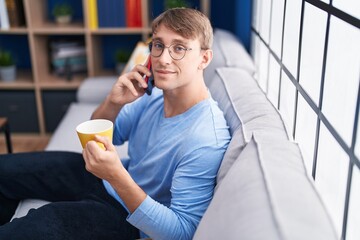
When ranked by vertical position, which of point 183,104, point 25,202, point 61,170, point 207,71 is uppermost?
point 183,104

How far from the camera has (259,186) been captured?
101 centimetres

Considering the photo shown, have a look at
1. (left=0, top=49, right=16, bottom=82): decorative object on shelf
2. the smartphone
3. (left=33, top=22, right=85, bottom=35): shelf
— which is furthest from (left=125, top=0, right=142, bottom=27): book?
the smartphone

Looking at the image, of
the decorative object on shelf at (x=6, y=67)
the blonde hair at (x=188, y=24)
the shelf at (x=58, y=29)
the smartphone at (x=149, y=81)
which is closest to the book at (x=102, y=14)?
the shelf at (x=58, y=29)

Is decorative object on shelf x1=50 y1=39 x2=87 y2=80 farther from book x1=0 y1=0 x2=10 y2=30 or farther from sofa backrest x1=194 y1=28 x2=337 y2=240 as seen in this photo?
sofa backrest x1=194 y1=28 x2=337 y2=240

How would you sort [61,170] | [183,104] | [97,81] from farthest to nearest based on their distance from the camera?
A: [97,81] → [61,170] → [183,104]

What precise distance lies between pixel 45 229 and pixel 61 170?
1.55 ft

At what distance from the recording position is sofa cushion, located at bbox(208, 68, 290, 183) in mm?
1316

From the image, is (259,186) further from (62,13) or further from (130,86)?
(62,13)

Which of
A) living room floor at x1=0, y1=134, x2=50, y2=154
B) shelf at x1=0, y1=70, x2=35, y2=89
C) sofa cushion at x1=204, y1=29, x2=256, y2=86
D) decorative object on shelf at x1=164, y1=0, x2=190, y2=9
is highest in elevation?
decorative object on shelf at x1=164, y1=0, x2=190, y2=9

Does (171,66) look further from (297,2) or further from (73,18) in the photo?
(73,18)

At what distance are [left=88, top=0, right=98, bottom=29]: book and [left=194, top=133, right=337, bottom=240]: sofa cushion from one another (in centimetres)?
230

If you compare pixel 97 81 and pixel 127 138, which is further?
pixel 97 81

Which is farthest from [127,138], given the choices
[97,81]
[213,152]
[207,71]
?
[97,81]

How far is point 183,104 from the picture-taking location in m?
1.54
